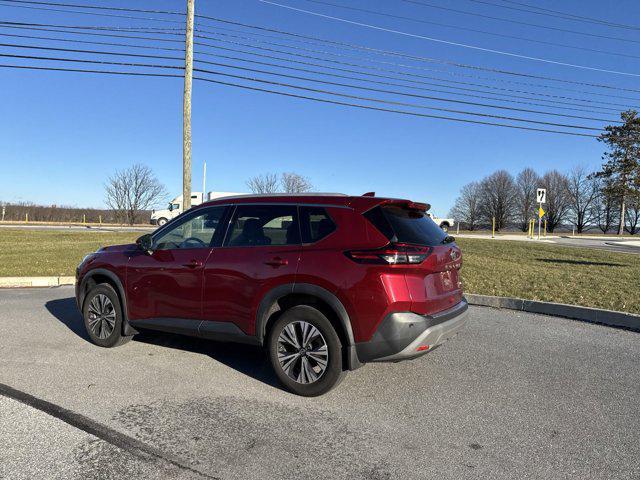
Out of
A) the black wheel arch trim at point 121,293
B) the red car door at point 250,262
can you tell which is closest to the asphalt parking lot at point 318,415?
the black wheel arch trim at point 121,293

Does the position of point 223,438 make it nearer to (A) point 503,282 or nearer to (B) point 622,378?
(B) point 622,378

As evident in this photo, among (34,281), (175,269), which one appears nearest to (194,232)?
(175,269)

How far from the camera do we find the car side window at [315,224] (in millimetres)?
4191

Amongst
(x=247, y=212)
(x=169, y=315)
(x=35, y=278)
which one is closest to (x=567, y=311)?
(x=247, y=212)

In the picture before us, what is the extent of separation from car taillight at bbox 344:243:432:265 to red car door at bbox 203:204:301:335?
586 mm

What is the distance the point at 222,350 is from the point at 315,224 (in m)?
2.18

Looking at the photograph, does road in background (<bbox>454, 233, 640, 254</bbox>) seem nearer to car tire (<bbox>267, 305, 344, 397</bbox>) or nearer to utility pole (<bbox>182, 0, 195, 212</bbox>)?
utility pole (<bbox>182, 0, 195, 212</bbox>)

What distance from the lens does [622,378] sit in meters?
4.68

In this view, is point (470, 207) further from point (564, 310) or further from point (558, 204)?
point (564, 310)

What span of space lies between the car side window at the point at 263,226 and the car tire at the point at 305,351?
0.70m

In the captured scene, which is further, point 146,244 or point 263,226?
point 146,244

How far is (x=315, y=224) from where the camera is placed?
14.0ft

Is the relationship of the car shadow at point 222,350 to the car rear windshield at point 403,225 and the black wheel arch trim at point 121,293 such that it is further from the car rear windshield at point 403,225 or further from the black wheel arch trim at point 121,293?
the car rear windshield at point 403,225

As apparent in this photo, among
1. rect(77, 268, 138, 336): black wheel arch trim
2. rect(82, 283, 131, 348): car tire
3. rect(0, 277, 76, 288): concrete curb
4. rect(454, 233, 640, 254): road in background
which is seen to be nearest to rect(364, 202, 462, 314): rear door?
rect(77, 268, 138, 336): black wheel arch trim
